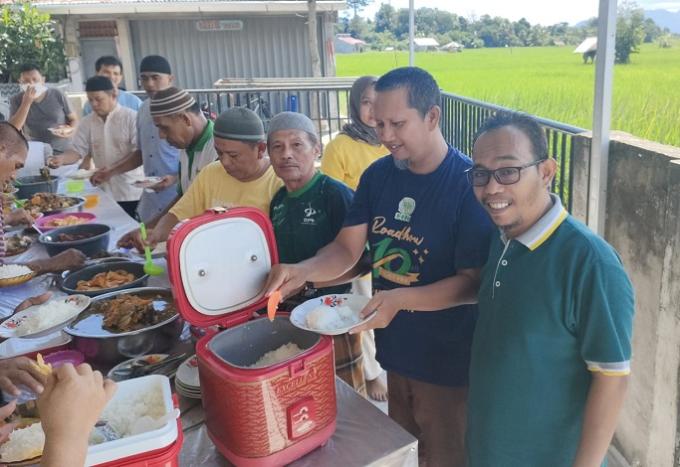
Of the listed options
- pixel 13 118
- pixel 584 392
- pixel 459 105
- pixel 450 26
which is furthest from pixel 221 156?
pixel 450 26

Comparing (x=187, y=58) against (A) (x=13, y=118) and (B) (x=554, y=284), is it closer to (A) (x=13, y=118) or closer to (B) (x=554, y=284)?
(A) (x=13, y=118)

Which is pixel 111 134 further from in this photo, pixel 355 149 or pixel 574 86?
pixel 574 86

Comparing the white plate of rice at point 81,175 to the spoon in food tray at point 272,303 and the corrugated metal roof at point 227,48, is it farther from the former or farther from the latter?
the corrugated metal roof at point 227,48

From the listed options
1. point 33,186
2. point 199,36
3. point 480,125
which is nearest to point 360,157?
point 480,125

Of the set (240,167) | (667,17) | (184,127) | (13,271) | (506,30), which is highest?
(506,30)

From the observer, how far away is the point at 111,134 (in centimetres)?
493

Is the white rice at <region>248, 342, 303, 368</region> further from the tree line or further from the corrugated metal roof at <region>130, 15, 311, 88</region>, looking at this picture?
the corrugated metal roof at <region>130, 15, 311, 88</region>

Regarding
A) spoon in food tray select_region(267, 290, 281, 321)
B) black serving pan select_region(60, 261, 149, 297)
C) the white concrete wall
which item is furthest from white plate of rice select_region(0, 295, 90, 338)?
the white concrete wall

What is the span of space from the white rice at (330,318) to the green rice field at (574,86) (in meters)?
1.91

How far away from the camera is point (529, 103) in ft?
14.9

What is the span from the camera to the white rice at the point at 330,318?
148 cm

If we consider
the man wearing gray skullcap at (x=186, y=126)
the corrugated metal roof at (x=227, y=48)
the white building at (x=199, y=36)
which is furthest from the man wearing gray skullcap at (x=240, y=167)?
the corrugated metal roof at (x=227, y=48)

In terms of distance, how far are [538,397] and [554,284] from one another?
12.5 inches

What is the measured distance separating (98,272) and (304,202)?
106 cm
